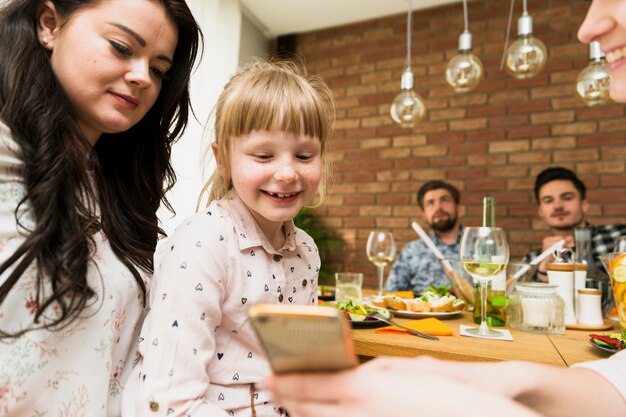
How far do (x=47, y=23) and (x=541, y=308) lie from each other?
1498mm

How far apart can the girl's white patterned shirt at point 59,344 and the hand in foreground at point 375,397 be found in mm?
630

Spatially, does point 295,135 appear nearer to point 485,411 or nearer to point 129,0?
point 129,0

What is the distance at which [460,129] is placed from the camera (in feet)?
11.6

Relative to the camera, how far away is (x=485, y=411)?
1.07 ft

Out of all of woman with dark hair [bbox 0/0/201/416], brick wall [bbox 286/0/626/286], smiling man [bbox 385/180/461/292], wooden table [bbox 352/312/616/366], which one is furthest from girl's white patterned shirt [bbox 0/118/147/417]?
brick wall [bbox 286/0/626/286]

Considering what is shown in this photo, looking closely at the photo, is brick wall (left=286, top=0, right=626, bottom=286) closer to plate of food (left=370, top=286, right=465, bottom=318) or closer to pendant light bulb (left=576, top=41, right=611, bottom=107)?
pendant light bulb (left=576, top=41, right=611, bottom=107)

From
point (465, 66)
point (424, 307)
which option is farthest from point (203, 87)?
point (424, 307)

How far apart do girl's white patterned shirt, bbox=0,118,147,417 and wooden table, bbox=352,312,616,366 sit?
591mm

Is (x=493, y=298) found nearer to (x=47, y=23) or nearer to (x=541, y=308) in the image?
(x=541, y=308)

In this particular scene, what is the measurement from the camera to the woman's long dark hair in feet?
2.56

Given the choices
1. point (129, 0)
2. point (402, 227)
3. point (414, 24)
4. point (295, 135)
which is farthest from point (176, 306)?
point (414, 24)

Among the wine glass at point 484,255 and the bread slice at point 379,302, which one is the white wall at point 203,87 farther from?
the wine glass at point 484,255

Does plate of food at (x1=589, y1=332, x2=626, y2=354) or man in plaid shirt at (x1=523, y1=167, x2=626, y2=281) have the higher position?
man in plaid shirt at (x1=523, y1=167, x2=626, y2=281)

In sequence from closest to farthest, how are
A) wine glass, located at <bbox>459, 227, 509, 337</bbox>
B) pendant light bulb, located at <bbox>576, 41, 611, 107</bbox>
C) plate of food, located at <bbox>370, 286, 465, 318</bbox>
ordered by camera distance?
1. wine glass, located at <bbox>459, 227, 509, 337</bbox>
2. plate of food, located at <bbox>370, 286, 465, 318</bbox>
3. pendant light bulb, located at <bbox>576, 41, 611, 107</bbox>
